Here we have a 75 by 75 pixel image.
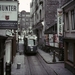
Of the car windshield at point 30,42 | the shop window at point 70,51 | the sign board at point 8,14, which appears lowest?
the shop window at point 70,51

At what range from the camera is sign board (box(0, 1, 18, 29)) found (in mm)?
9219

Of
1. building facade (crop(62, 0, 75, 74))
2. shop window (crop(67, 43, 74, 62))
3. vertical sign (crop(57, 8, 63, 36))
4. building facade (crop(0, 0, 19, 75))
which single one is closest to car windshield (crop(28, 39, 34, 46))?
vertical sign (crop(57, 8, 63, 36))

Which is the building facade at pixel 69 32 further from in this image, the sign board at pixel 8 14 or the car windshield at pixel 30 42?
the car windshield at pixel 30 42

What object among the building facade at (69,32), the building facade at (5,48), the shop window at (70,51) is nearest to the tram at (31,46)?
the building facade at (5,48)

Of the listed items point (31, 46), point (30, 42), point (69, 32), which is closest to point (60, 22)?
point (69, 32)

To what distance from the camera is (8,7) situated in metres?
9.41

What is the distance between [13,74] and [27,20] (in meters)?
110

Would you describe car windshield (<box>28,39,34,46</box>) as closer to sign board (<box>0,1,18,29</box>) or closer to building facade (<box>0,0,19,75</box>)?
building facade (<box>0,0,19,75</box>)

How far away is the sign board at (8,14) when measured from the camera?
9.22m

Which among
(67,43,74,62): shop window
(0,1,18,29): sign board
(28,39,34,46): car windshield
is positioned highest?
(0,1,18,29): sign board

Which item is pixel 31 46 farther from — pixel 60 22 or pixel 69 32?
pixel 69 32

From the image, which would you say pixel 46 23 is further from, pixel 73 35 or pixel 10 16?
pixel 10 16

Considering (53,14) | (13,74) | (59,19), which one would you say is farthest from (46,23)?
(13,74)

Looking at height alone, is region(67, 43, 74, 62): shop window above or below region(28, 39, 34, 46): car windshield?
below
